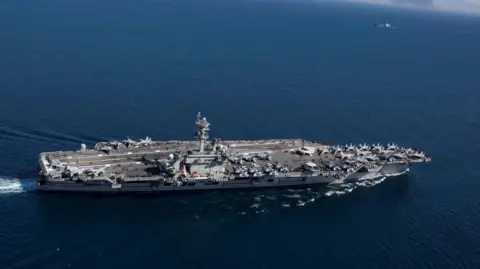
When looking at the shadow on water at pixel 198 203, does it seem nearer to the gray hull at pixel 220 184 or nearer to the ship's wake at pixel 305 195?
the ship's wake at pixel 305 195

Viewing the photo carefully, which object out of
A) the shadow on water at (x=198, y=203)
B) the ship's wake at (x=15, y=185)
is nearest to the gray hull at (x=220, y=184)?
the shadow on water at (x=198, y=203)

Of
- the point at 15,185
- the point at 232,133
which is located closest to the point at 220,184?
the point at 232,133

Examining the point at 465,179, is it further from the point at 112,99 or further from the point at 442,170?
the point at 112,99

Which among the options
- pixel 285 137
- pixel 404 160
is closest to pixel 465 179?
pixel 404 160

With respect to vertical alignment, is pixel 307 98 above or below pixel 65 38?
below

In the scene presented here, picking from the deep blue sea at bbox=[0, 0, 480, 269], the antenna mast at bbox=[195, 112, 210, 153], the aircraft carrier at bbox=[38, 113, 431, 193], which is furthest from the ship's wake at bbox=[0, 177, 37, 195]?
the antenna mast at bbox=[195, 112, 210, 153]

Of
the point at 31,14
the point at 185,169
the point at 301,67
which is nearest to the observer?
the point at 185,169

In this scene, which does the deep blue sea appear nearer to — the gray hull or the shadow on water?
the shadow on water

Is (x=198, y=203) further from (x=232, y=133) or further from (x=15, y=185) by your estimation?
(x=232, y=133)
